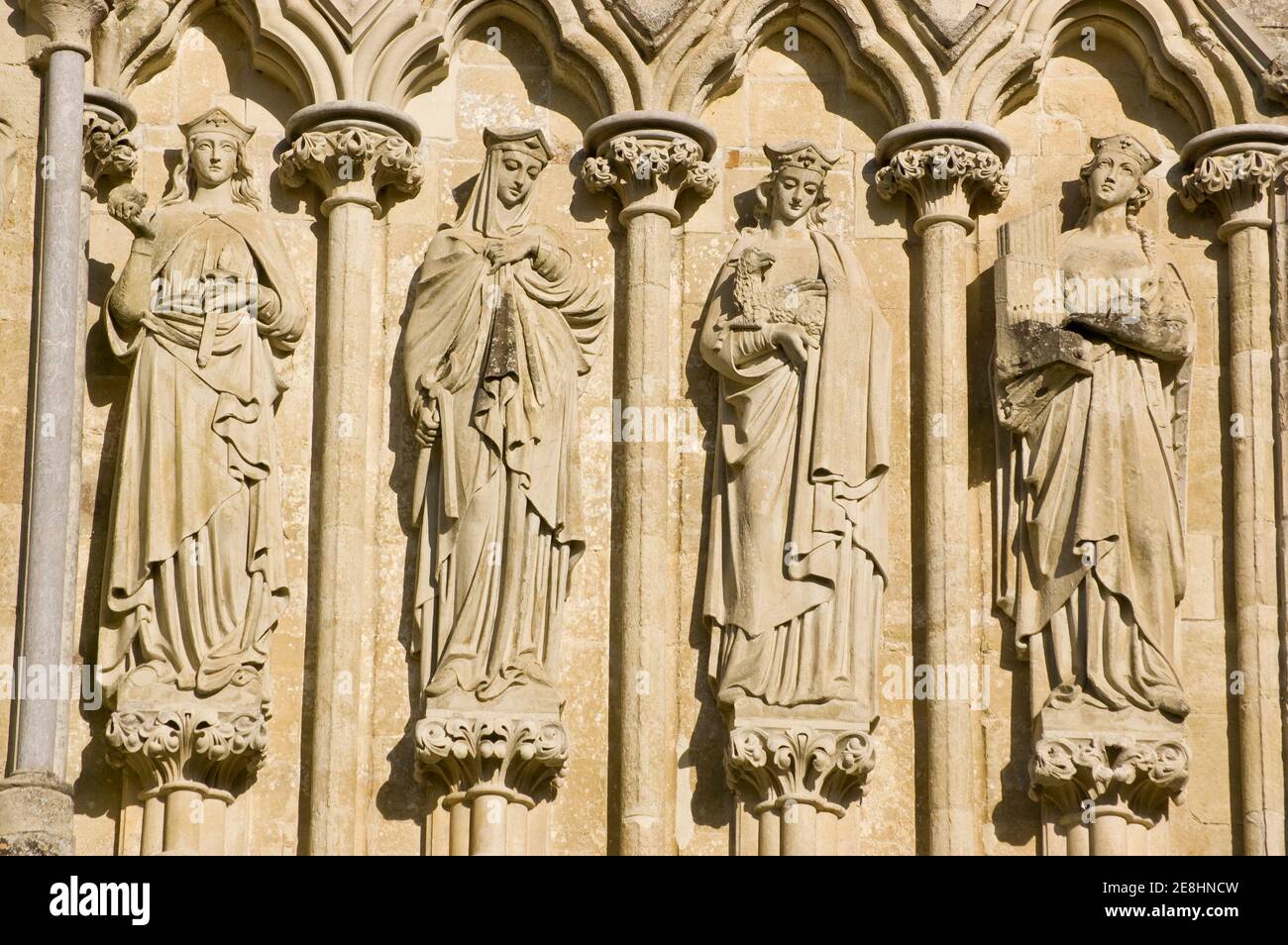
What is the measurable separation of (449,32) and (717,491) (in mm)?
2804

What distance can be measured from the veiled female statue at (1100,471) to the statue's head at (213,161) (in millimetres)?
3824

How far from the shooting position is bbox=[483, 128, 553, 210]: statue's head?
17.8m

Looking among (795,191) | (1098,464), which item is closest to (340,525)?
(795,191)

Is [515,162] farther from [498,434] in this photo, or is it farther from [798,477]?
[798,477]

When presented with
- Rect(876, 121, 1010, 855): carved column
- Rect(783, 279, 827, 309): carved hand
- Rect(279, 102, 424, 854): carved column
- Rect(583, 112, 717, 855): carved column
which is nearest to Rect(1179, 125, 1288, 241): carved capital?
Rect(876, 121, 1010, 855): carved column

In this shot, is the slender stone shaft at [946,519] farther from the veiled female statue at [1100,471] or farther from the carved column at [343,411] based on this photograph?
the carved column at [343,411]

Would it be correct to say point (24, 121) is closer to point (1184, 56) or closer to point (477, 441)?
point (477, 441)

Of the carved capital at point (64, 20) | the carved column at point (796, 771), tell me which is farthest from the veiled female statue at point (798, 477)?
the carved capital at point (64, 20)

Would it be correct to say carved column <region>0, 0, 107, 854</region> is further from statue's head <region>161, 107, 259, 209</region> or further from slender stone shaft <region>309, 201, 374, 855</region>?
slender stone shaft <region>309, 201, 374, 855</region>

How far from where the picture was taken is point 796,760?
16.8 m

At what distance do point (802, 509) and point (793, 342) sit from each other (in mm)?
852

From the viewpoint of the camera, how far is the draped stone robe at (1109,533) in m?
17.1

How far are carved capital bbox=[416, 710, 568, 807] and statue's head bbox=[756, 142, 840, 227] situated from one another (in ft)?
9.70

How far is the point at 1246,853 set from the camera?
17.0 m
